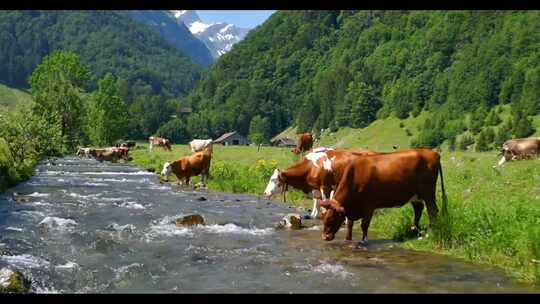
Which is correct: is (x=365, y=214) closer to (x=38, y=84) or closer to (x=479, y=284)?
(x=479, y=284)

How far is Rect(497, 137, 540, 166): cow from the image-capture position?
30.4 metres

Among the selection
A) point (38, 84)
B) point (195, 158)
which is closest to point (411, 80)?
point (38, 84)

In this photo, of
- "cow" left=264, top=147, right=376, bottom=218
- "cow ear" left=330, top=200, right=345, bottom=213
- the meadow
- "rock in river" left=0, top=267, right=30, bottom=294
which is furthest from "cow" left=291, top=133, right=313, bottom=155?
"rock in river" left=0, top=267, right=30, bottom=294

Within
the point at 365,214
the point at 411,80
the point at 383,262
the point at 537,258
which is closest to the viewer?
the point at 537,258

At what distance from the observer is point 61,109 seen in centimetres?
9231

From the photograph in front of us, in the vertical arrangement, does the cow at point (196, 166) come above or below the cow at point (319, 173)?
below

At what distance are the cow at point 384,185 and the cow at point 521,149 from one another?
1903 cm

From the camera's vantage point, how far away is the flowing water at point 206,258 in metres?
9.30

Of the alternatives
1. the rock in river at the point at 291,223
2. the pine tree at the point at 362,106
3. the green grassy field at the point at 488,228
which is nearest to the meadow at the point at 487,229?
the green grassy field at the point at 488,228

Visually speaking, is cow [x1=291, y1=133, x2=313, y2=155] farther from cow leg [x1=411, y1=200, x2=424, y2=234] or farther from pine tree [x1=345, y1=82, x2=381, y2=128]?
pine tree [x1=345, y1=82, x2=381, y2=128]

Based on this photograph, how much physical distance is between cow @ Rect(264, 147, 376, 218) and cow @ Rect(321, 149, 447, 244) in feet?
9.92

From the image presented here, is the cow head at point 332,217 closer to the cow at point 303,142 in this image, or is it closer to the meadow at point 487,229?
the meadow at point 487,229

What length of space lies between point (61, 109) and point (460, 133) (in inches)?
3665

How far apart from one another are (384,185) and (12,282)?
8.29 metres
